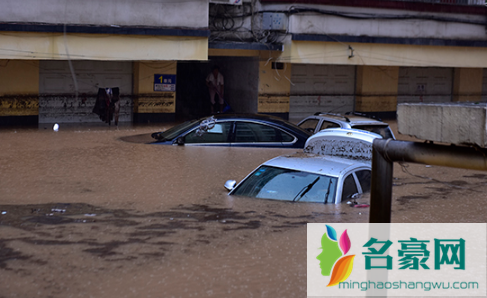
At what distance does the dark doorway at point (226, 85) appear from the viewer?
790 inches

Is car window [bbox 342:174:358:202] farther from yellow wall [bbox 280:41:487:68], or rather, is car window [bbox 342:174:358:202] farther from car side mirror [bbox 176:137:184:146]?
yellow wall [bbox 280:41:487:68]

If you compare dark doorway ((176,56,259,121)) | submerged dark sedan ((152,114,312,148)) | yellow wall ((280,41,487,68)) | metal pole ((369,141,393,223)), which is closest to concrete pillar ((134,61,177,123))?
dark doorway ((176,56,259,121))

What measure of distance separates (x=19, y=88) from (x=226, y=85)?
295 inches

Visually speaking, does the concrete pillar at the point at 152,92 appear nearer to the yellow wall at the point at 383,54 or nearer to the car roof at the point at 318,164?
the yellow wall at the point at 383,54

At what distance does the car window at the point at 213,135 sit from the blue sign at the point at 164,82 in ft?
23.2

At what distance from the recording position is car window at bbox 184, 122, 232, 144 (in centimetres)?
1195

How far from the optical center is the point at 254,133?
12008mm

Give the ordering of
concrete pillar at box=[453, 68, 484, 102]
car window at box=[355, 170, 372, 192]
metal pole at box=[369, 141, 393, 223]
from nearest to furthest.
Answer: metal pole at box=[369, 141, 393, 223], car window at box=[355, 170, 372, 192], concrete pillar at box=[453, 68, 484, 102]

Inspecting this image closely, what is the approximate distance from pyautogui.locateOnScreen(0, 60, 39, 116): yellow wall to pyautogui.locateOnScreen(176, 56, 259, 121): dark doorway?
480cm

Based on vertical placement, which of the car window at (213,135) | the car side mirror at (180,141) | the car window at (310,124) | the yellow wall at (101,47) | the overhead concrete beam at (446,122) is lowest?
the car side mirror at (180,141)

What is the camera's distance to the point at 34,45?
14820 millimetres

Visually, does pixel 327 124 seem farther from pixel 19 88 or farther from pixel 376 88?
pixel 376 88

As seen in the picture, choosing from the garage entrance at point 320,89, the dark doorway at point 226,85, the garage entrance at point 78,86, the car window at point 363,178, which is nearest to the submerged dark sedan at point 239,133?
the car window at point 363,178

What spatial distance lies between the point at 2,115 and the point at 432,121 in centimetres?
1515
